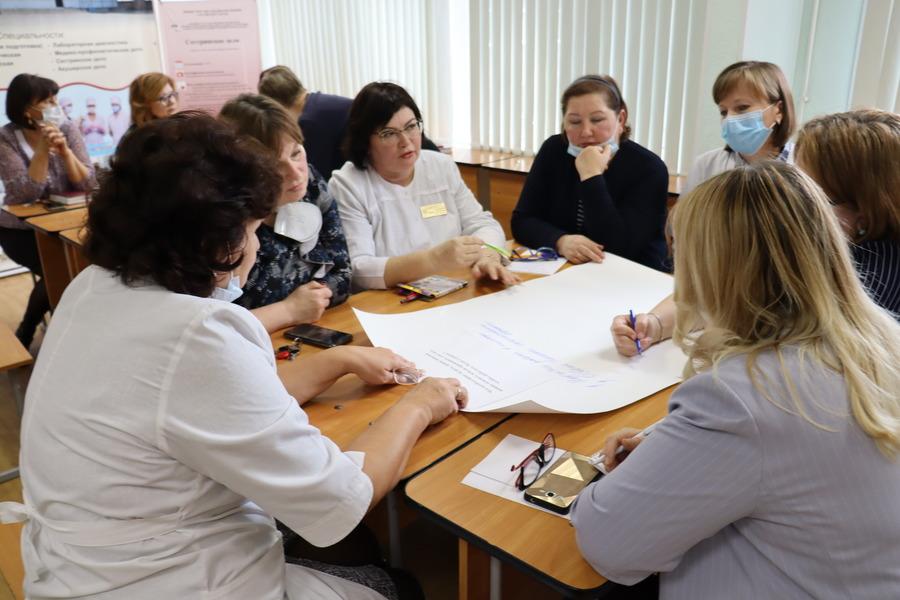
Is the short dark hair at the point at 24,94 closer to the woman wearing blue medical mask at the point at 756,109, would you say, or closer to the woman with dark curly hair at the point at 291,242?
the woman with dark curly hair at the point at 291,242

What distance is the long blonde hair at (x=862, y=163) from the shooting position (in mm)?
1497

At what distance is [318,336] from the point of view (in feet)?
6.05

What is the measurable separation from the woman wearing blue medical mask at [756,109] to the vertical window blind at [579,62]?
952mm

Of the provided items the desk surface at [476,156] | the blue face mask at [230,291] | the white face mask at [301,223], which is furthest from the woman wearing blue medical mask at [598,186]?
the desk surface at [476,156]

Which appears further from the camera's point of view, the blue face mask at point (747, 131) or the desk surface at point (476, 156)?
the desk surface at point (476, 156)

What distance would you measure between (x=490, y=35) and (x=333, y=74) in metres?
1.78

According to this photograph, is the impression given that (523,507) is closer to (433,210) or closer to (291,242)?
(291,242)

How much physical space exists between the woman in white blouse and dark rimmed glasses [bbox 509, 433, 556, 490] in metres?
1.08

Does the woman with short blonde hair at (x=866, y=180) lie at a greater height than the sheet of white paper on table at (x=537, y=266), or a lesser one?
greater

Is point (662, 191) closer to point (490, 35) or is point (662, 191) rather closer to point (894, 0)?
point (894, 0)

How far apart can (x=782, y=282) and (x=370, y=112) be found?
185 cm

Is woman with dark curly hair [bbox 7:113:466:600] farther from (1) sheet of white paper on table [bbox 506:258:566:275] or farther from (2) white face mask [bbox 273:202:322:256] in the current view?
(1) sheet of white paper on table [bbox 506:258:566:275]

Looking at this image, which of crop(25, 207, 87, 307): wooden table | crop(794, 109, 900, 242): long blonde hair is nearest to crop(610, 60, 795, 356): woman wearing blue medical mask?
crop(794, 109, 900, 242): long blonde hair

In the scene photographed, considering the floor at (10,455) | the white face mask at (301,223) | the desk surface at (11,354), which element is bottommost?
the floor at (10,455)
